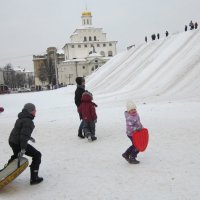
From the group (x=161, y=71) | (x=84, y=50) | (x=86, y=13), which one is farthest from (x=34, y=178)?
(x=86, y=13)

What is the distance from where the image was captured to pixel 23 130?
6320 mm

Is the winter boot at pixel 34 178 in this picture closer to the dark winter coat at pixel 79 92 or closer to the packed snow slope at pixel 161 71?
→ the dark winter coat at pixel 79 92

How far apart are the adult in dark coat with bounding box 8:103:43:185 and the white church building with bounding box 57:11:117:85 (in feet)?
302

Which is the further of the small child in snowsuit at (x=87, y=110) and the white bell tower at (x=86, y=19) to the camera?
the white bell tower at (x=86, y=19)

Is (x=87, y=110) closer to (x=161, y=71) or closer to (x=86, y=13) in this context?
(x=161, y=71)

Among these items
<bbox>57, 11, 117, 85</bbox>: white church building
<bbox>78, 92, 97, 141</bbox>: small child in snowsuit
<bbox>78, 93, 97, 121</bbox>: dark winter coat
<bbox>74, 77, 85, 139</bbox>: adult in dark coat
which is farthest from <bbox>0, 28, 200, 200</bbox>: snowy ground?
<bbox>57, 11, 117, 85</bbox>: white church building

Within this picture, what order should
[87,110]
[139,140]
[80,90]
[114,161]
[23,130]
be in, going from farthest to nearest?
[80,90] < [87,110] < [114,161] < [139,140] < [23,130]

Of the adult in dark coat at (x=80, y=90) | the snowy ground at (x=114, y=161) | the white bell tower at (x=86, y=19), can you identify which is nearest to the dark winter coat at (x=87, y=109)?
the adult in dark coat at (x=80, y=90)

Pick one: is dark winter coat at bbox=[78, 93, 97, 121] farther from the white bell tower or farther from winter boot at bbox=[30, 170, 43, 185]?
the white bell tower

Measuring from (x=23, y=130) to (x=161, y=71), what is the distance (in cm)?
2626

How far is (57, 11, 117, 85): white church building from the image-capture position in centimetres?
9950

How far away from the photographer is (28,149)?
663 cm

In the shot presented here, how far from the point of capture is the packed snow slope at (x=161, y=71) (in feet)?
83.7

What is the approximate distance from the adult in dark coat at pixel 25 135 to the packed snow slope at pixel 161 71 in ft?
53.5
